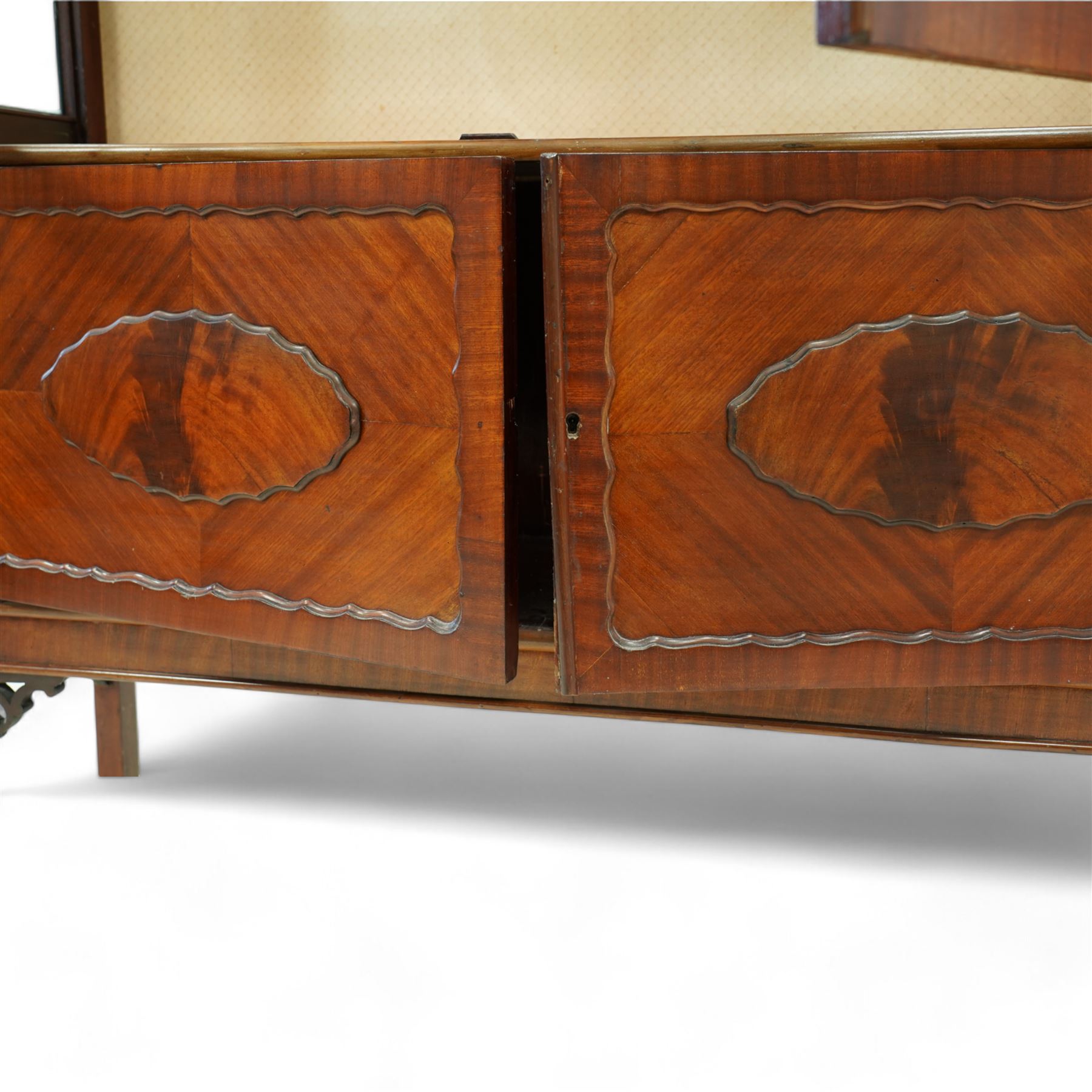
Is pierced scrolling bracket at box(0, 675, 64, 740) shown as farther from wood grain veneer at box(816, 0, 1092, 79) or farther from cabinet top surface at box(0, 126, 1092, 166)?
wood grain veneer at box(816, 0, 1092, 79)

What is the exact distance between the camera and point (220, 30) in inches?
64.6

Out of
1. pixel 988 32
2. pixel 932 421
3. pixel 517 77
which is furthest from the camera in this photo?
pixel 517 77

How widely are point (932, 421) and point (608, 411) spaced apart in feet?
0.81

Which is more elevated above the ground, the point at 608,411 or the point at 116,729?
the point at 608,411

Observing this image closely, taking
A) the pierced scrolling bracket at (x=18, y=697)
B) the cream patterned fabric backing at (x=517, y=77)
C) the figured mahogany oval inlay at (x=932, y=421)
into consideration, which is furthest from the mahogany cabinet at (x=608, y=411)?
the cream patterned fabric backing at (x=517, y=77)

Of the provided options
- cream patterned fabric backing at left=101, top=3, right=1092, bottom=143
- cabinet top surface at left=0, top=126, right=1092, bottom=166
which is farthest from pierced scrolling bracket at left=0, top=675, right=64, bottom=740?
cream patterned fabric backing at left=101, top=3, right=1092, bottom=143

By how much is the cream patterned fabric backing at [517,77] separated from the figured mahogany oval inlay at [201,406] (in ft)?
2.22

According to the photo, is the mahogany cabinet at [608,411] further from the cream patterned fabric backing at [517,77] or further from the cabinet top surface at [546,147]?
the cream patterned fabric backing at [517,77]

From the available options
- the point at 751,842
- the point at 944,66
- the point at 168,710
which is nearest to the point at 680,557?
the point at 751,842

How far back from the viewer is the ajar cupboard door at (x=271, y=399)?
3.19 ft

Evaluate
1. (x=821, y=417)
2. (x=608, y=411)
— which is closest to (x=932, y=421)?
(x=821, y=417)

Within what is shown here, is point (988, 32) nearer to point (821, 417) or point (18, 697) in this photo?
point (821, 417)

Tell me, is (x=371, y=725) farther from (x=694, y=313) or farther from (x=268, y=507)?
(x=694, y=313)

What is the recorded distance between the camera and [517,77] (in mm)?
1564
